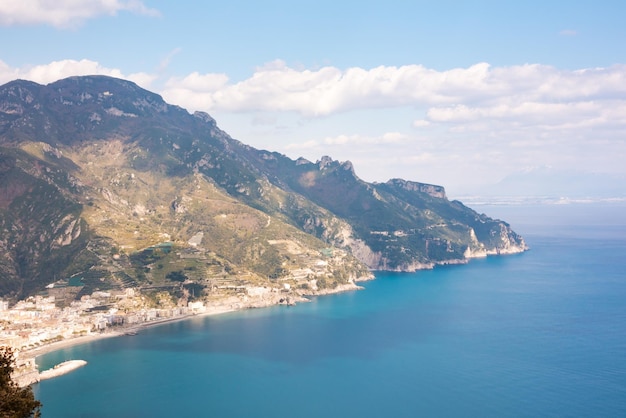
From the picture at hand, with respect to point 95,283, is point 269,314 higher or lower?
lower

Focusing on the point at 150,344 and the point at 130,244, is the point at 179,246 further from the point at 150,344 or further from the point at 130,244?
the point at 150,344

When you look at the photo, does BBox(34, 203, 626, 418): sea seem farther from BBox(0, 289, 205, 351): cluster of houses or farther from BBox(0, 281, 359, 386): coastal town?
BBox(0, 289, 205, 351): cluster of houses

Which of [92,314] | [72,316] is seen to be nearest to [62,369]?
[72,316]

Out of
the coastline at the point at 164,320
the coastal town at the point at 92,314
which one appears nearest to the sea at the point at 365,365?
the coastline at the point at 164,320

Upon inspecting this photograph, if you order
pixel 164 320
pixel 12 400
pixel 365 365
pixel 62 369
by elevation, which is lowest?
pixel 365 365

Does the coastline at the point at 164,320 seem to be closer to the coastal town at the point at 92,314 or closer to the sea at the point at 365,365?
the coastal town at the point at 92,314

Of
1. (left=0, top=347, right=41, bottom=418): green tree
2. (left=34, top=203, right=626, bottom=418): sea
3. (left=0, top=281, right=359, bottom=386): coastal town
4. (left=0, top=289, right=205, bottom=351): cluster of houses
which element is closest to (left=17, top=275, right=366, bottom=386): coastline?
(left=0, top=281, right=359, bottom=386): coastal town

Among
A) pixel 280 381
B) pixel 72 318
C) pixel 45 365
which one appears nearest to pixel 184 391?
pixel 280 381

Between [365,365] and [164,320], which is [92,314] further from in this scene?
[365,365]
